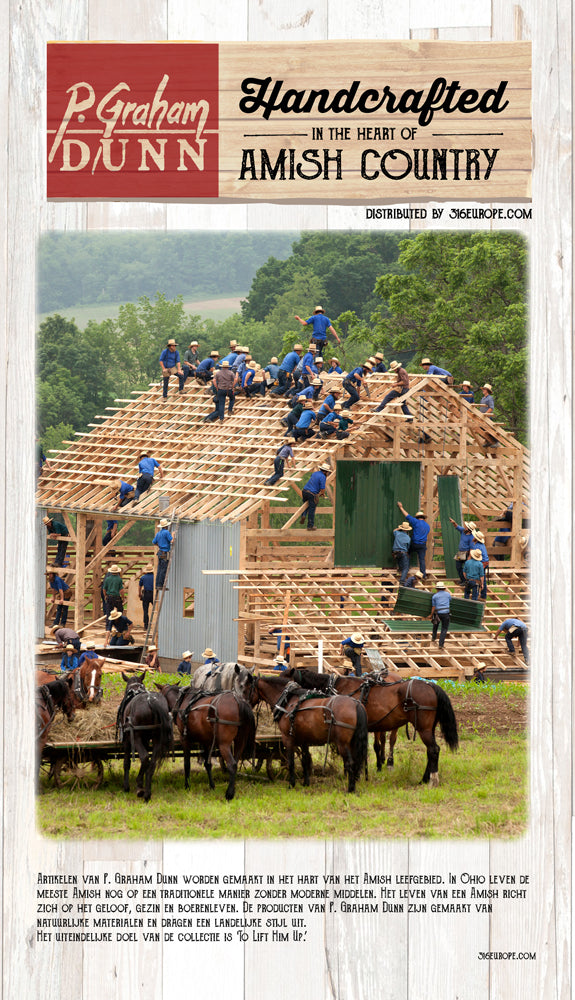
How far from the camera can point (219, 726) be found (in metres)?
16.2

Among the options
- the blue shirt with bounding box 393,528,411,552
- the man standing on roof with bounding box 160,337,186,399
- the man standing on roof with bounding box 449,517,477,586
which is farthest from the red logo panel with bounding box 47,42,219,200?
the man standing on roof with bounding box 160,337,186,399

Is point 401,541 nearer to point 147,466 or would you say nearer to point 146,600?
point 146,600

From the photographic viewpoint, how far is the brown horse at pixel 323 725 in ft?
53.7

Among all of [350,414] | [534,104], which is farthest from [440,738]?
[534,104]

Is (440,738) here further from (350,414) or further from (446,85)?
(446,85)

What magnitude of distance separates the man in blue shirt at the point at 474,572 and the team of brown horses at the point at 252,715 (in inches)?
390

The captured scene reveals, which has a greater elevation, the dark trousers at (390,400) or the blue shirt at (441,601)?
the dark trousers at (390,400)

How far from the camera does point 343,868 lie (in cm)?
958

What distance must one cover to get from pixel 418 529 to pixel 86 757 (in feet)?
43.5

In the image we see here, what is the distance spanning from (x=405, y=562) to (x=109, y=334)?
1643 inches

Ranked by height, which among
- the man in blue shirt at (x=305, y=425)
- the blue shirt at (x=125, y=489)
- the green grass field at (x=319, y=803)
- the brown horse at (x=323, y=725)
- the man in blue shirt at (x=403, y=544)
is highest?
the man in blue shirt at (x=305, y=425)

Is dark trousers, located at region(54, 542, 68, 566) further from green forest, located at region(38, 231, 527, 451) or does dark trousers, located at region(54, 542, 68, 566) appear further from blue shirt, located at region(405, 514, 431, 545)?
blue shirt, located at region(405, 514, 431, 545)

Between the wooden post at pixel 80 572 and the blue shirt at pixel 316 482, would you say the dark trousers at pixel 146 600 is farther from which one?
the blue shirt at pixel 316 482

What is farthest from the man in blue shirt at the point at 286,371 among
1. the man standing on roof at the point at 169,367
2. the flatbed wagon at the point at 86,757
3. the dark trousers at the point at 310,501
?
the flatbed wagon at the point at 86,757
